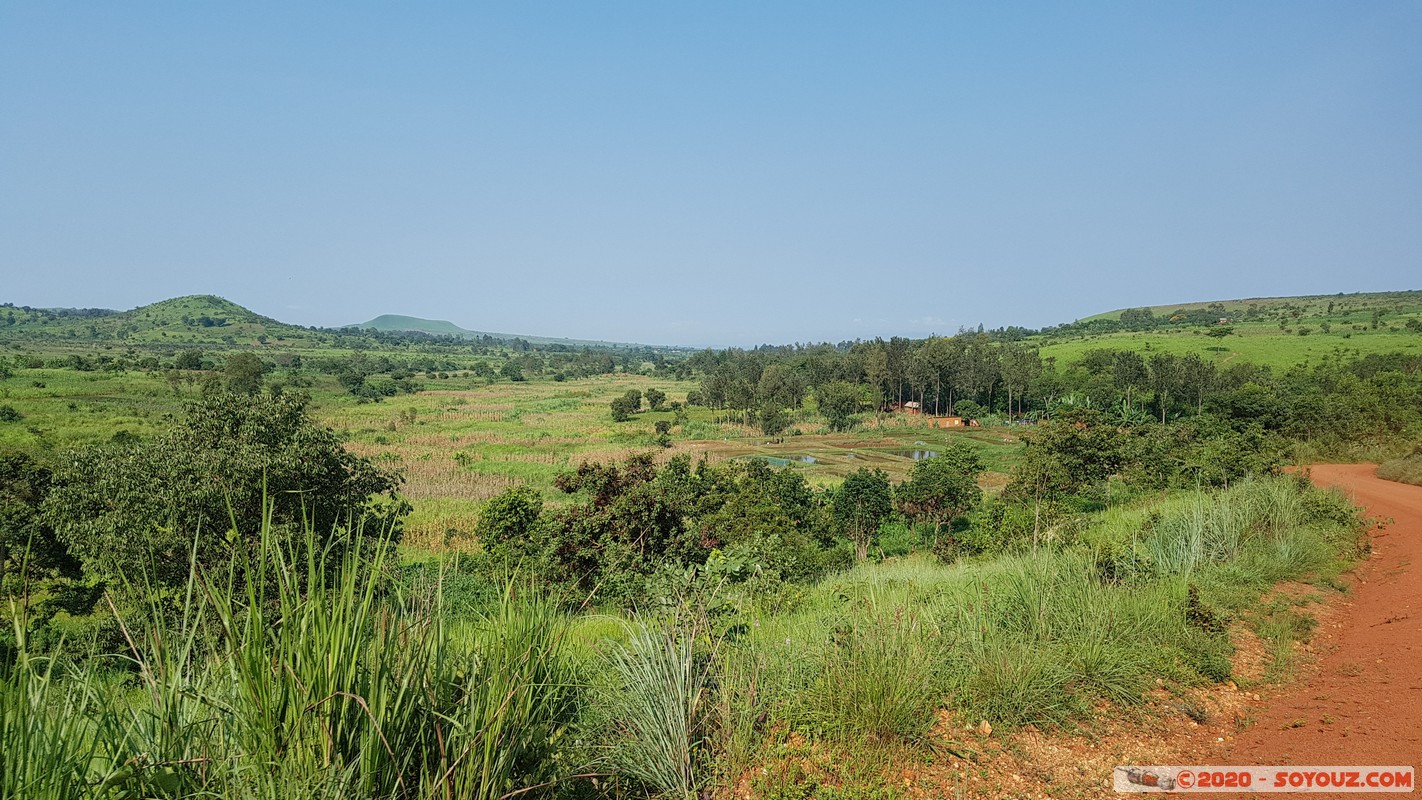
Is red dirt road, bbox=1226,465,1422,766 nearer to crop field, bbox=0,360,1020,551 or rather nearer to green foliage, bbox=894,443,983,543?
green foliage, bbox=894,443,983,543

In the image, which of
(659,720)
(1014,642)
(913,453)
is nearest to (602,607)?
(1014,642)

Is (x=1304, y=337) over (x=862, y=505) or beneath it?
over

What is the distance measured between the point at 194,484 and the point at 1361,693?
14802mm

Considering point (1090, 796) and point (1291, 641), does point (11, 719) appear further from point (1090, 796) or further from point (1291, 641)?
point (1291, 641)

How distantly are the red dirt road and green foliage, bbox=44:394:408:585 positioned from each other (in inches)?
429

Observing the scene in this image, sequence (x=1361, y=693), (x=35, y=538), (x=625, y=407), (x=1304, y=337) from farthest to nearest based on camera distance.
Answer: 1. (x=1304, y=337)
2. (x=625, y=407)
3. (x=35, y=538)
4. (x=1361, y=693)

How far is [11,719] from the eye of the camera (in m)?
1.89

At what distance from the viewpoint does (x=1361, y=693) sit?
16.4ft

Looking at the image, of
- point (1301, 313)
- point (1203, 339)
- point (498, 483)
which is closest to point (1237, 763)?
point (498, 483)

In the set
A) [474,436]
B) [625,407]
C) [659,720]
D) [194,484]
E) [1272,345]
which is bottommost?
[474,436]

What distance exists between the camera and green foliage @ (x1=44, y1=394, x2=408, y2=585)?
10906mm

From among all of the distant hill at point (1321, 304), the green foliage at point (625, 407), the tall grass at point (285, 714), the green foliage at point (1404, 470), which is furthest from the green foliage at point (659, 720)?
the distant hill at point (1321, 304)

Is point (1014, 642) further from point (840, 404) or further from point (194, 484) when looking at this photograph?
point (840, 404)

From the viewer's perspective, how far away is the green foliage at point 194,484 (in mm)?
10906
